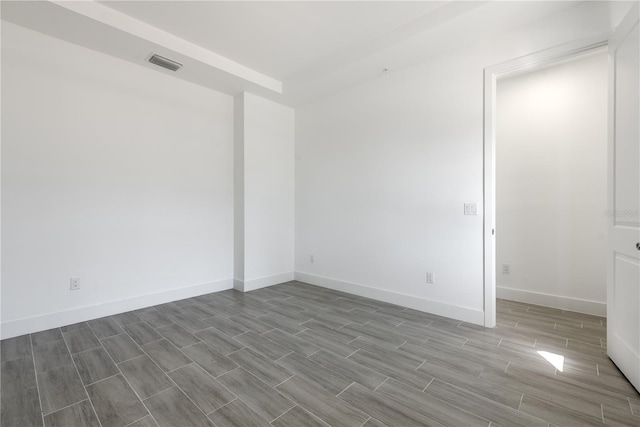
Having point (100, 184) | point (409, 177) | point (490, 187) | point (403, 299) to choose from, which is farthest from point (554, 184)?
point (100, 184)

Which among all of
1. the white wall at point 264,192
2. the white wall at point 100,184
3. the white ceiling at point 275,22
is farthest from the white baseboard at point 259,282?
the white ceiling at point 275,22

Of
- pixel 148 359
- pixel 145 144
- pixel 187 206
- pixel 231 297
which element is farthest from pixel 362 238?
pixel 145 144

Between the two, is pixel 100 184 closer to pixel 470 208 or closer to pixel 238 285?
pixel 238 285

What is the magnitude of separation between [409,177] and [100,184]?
11.1 feet

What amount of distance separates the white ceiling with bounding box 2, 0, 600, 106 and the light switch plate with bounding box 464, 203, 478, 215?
1.62 meters

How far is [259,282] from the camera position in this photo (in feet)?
13.5

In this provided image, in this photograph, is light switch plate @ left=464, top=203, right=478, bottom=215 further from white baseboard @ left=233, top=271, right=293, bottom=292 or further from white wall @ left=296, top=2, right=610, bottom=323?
white baseboard @ left=233, top=271, right=293, bottom=292

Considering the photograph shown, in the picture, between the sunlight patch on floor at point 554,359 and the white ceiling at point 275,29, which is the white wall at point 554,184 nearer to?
the white ceiling at point 275,29

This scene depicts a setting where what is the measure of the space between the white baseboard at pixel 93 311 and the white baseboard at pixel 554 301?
3.86 metres

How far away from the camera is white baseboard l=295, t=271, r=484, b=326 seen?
9.41ft

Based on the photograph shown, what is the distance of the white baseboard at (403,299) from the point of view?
2867 millimetres

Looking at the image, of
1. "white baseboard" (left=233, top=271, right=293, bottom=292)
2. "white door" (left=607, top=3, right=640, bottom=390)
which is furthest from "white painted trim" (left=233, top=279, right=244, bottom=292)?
"white door" (left=607, top=3, right=640, bottom=390)

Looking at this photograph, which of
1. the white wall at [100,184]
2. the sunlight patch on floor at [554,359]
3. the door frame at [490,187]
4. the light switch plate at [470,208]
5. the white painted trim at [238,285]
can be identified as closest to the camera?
the sunlight patch on floor at [554,359]

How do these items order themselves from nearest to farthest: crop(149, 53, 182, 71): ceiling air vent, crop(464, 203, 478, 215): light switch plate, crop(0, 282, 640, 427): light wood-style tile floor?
crop(0, 282, 640, 427): light wood-style tile floor, crop(464, 203, 478, 215): light switch plate, crop(149, 53, 182, 71): ceiling air vent
